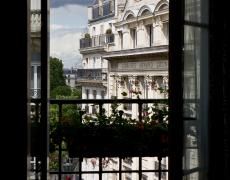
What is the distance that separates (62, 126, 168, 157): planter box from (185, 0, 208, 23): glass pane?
83 cm

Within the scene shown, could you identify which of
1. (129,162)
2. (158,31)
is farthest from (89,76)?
(129,162)

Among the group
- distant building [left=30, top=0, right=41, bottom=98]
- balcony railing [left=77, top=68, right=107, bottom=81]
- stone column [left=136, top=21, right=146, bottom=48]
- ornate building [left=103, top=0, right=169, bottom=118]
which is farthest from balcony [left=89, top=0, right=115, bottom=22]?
distant building [left=30, top=0, right=41, bottom=98]

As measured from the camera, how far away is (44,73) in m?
1.87

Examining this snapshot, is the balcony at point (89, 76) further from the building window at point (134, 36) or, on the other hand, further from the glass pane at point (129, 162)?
the glass pane at point (129, 162)

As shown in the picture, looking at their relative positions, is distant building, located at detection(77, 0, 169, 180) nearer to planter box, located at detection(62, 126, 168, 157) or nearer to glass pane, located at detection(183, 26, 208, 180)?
planter box, located at detection(62, 126, 168, 157)

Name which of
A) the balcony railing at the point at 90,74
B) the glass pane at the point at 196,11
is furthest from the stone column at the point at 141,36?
the glass pane at the point at 196,11

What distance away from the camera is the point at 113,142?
8.30 feet

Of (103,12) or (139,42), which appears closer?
(139,42)

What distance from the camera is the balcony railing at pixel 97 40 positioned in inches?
765

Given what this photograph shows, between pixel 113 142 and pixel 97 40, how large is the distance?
17173 mm
